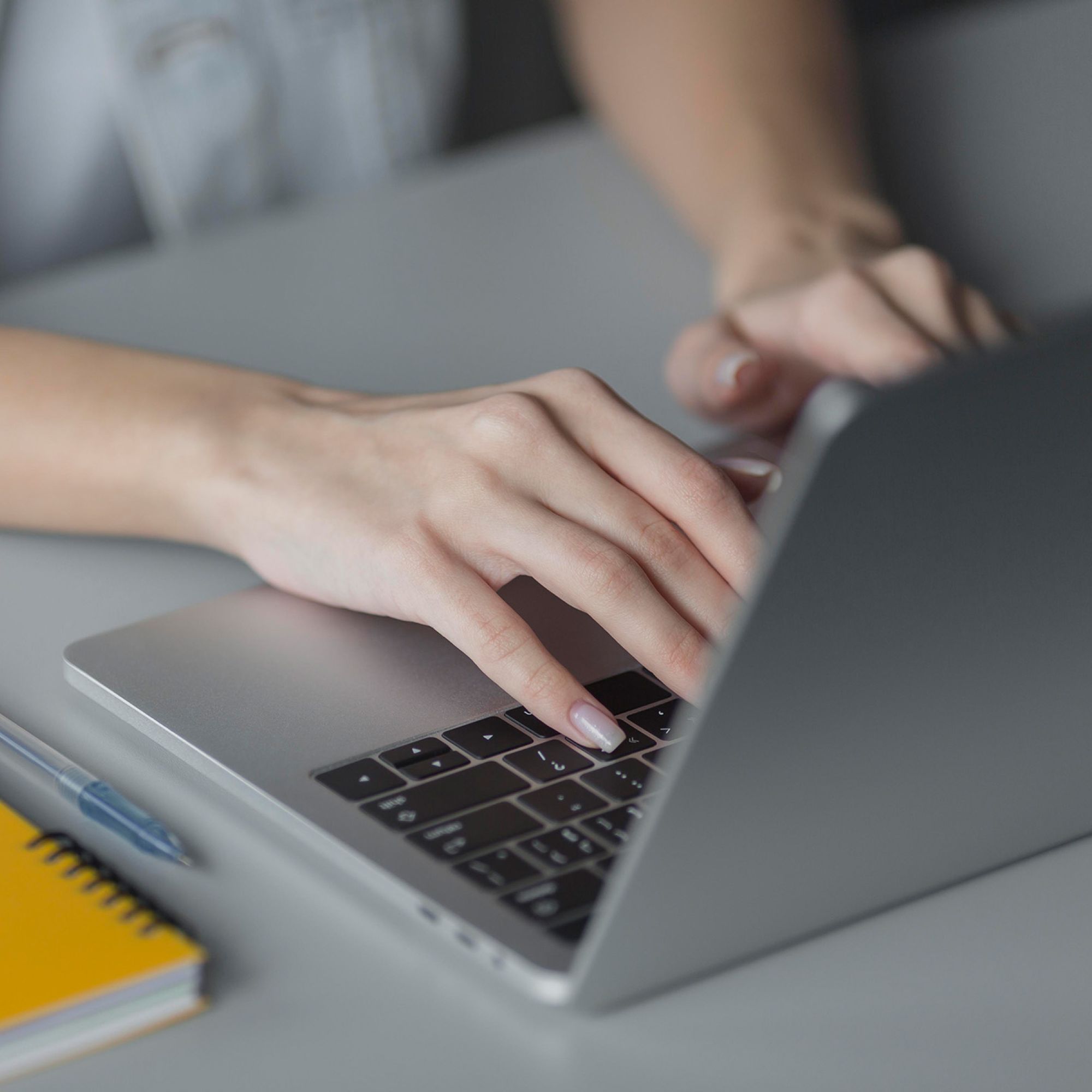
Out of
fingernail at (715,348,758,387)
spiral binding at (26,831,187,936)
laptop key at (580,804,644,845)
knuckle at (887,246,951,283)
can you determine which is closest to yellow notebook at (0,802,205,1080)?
spiral binding at (26,831,187,936)

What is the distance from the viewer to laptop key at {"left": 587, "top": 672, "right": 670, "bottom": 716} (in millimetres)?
441

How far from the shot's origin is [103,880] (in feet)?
1.18

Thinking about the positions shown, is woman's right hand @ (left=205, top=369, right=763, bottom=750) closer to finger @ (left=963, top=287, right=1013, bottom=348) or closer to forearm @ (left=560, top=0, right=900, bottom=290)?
finger @ (left=963, top=287, right=1013, bottom=348)

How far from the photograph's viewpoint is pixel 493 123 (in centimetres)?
151

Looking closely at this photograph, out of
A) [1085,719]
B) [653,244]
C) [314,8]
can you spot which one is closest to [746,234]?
[653,244]

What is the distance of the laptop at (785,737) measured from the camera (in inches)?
10.2

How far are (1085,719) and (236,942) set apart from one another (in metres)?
0.22

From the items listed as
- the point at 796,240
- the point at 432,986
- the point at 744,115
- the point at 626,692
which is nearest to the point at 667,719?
the point at 626,692

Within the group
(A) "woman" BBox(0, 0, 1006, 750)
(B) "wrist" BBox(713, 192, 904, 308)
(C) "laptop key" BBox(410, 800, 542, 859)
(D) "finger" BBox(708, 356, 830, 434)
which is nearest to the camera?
(C) "laptop key" BBox(410, 800, 542, 859)

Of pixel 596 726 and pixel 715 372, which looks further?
pixel 715 372

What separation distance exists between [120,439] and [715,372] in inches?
10.5

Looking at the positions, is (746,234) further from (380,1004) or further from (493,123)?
(493,123)

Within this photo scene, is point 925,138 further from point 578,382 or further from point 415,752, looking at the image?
point 415,752

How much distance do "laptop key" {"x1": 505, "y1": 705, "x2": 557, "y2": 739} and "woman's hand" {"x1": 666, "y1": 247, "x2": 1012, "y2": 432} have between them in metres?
0.27
